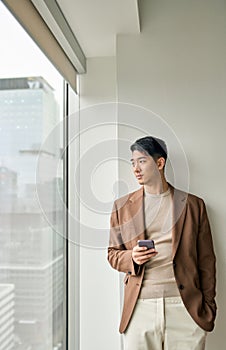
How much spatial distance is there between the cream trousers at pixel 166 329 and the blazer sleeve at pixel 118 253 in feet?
0.63

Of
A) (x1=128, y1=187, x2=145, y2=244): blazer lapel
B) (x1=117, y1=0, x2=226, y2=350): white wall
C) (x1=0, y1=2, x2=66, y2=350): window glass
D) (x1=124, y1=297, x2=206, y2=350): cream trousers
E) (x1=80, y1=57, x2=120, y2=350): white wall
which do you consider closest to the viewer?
(x1=0, y1=2, x2=66, y2=350): window glass

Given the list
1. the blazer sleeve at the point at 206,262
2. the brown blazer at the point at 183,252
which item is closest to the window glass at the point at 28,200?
the brown blazer at the point at 183,252

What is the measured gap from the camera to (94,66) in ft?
7.89

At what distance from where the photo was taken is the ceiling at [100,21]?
183 centimetres

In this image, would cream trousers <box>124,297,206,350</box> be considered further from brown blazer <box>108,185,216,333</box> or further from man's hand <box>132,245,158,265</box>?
man's hand <box>132,245,158,265</box>

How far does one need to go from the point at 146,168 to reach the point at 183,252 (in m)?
0.47

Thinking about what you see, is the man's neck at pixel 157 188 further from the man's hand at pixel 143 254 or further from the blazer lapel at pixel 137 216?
the man's hand at pixel 143 254

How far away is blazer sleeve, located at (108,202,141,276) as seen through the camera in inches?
73.8

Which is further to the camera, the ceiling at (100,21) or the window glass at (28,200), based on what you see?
the ceiling at (100,21)

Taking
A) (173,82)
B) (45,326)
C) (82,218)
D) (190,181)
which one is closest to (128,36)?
(173,82)

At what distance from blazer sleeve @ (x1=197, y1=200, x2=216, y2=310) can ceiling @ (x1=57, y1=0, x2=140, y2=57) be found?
43.5 inches

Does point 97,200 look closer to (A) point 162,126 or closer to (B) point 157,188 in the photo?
(B) point 157,188

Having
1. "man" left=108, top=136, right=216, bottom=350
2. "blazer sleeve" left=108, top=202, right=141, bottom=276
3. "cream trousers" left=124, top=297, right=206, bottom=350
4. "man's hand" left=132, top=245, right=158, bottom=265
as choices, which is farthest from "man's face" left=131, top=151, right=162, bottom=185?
"cream trousers" left=124, top=297, right=206, bottom=350

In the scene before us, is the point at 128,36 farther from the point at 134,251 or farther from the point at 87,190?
the point at 134,251
